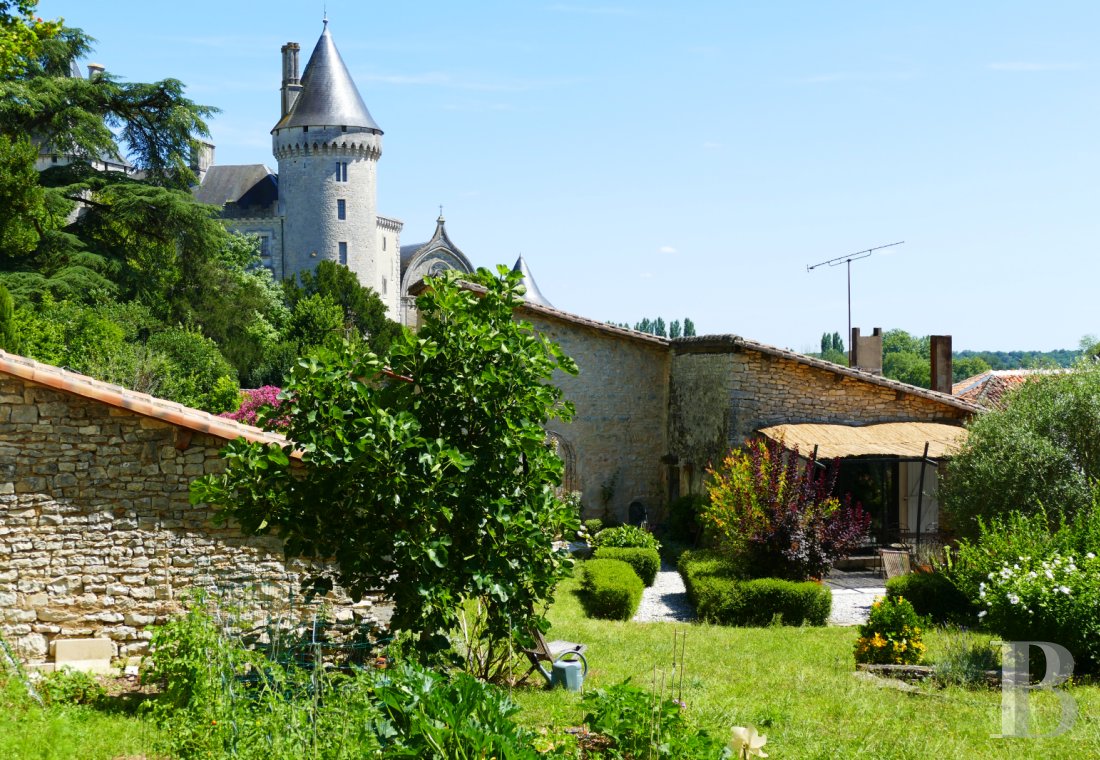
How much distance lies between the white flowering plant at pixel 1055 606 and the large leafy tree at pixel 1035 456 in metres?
4.22

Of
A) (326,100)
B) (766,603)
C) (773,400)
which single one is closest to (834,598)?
(766,603)

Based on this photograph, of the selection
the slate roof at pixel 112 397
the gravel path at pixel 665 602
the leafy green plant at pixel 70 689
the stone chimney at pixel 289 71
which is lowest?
the gravel path at pixel 665 602

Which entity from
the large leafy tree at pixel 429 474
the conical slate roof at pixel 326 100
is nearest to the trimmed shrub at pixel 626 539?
the large leafy tree at pixel 429 474

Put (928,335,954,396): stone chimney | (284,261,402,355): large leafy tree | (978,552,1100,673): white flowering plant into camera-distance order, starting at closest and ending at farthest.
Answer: (978,552,1100,673): white flowering plant → (928,335,954,396): stone chimney → (284,261,402,355): large leafy tree

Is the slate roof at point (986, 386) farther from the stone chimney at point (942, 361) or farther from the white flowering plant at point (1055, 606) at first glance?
the white flowering plant at point (1055, 606)

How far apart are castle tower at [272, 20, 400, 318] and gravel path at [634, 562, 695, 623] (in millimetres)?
49670

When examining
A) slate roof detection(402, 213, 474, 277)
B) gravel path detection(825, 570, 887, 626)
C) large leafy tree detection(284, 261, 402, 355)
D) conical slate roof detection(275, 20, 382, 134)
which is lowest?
gravel path detection(825, 570, 887, 626)

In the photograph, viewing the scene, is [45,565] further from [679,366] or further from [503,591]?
[679,366]

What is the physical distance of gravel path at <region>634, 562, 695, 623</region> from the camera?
14375mm

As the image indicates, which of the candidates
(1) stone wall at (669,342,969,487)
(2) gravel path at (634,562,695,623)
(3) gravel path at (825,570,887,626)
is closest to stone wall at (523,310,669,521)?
(1) stone wall at (669,342,969,487)

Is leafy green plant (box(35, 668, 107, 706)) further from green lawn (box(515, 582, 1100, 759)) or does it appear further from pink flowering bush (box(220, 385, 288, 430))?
green lawn (box(515, 582, 1100, 759))

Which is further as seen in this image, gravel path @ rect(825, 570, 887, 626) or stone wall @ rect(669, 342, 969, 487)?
stone wall @ rect(669, 342, 969, 487)

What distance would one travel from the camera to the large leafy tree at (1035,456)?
1414 cm

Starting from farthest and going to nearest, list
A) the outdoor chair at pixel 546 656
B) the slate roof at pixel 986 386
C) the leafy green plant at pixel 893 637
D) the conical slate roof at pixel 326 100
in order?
the conical slate roof at pixel 326 100 → the slate roof at pixel 986 386 → the leafy green plant at pixel 893 637 → the outdoor chair at pixel 546 656
